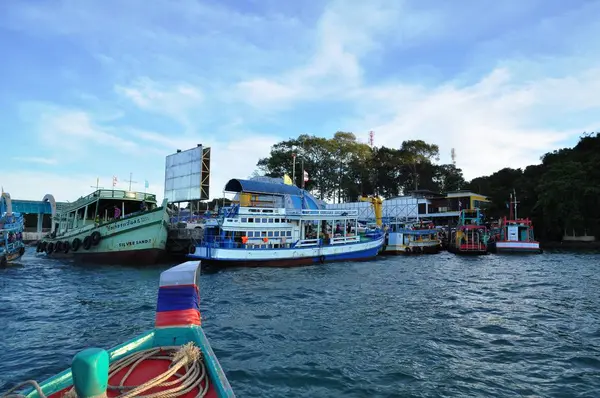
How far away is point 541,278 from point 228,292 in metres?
17.0

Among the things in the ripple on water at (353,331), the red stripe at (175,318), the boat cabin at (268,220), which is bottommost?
the ripple on water at (353,331)

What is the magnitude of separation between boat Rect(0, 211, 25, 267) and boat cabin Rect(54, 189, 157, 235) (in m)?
5.11

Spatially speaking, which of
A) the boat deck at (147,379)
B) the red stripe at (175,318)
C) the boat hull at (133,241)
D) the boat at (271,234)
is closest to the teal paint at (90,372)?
the boat deck at (147,379)

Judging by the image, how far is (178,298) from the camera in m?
5.32

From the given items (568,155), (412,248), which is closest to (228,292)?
(412,248)

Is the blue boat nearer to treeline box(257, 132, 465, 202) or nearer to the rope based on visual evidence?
the rope

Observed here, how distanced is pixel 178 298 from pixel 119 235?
24729 mm

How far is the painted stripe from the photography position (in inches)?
209

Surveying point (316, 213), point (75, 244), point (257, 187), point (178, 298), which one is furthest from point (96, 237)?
point (178, 298)

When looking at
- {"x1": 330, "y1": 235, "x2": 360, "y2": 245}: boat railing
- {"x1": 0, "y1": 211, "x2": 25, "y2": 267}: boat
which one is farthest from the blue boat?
{"x1": 330, "y1": 235, "x2": 360, "y2": 245}: boat railing

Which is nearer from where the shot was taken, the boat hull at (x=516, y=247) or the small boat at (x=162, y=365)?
the small boat at (x=162, y=365)

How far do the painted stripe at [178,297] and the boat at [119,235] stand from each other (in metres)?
22.2

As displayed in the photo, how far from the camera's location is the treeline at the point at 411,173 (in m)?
49.6

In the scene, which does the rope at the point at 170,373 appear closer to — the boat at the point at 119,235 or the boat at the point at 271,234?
the boat at the point at 271,234
